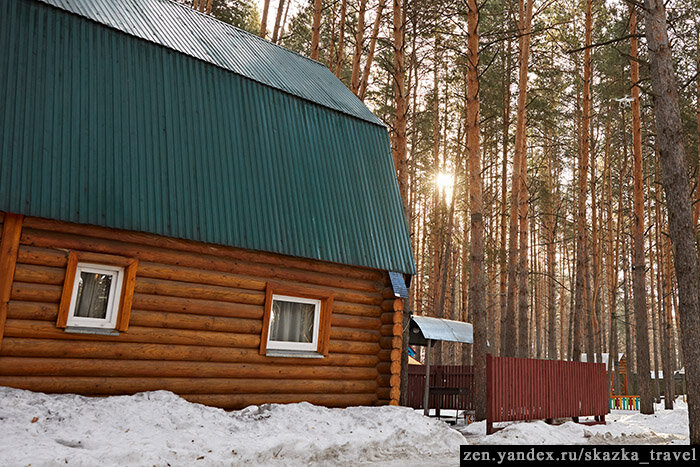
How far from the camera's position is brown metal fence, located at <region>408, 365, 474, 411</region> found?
55.4ft

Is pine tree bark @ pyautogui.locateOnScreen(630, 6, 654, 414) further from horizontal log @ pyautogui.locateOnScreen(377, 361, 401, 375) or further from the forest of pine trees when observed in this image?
horizontal log @ pyautogui.locateOnScreen(377, 361, 401, 375)

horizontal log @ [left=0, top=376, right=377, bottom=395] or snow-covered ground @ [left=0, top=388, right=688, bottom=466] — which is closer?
snow-covered ground @ [left=0, top=388, right=688, bottom=466]

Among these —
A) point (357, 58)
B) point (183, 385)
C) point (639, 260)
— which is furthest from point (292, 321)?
point (639, 260)

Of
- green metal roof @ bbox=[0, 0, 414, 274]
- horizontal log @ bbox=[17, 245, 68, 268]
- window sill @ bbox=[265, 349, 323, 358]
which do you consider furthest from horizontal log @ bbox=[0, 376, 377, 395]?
green metal roof @ bbox=[0, 0, 414, 274]

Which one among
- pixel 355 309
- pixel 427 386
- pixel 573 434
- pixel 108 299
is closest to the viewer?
pixel 108 299

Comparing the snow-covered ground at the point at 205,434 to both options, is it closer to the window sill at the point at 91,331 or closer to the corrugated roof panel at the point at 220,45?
the window sill at the point at 91,331

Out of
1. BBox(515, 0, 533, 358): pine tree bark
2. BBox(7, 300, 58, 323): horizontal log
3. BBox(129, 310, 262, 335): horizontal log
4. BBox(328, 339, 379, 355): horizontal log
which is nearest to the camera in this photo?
BBox(7, 300, 58, 323): horizontal log

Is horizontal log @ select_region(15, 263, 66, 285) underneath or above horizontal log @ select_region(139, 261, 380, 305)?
underneath

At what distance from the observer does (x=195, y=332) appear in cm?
831

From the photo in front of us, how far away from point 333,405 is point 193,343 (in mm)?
2955

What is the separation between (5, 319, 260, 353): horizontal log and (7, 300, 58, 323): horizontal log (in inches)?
2.5

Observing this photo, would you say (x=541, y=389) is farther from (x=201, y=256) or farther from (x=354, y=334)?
(x=201, y=256)

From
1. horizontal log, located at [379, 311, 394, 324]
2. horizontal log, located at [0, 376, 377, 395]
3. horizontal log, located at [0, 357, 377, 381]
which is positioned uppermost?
horizontal log, located at [379, 311, 394, 324]

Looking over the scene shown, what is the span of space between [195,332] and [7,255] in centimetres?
278
